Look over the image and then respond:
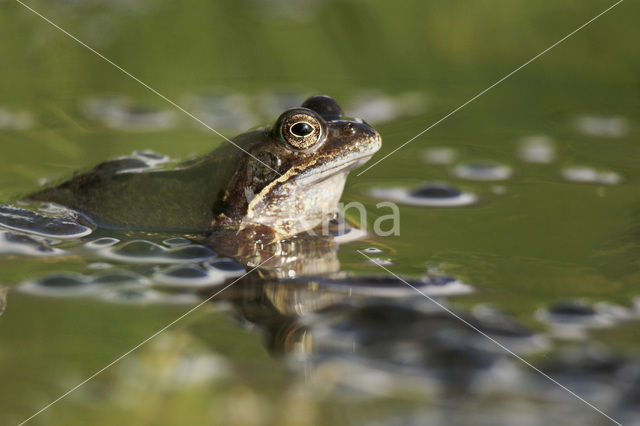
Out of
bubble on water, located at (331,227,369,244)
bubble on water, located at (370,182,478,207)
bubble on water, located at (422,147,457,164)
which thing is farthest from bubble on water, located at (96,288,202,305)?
bubble on water, located at (422,147,457,164)

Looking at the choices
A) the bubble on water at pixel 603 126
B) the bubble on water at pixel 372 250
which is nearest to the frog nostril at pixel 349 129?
the bubble on water at pixel 372 250

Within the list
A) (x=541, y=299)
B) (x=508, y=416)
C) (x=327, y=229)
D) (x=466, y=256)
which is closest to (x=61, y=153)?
(x=327, y=229)

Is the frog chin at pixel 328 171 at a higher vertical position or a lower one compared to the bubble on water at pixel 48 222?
higher

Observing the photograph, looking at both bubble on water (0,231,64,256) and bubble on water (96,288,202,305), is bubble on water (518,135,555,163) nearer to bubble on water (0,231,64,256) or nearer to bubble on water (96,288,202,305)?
bubble on water (96,288,202,305)

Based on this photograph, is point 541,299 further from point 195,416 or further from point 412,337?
point 195,416

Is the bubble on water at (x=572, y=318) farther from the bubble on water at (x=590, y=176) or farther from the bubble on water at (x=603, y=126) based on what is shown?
the bubble on water at (x=603, y=126)
